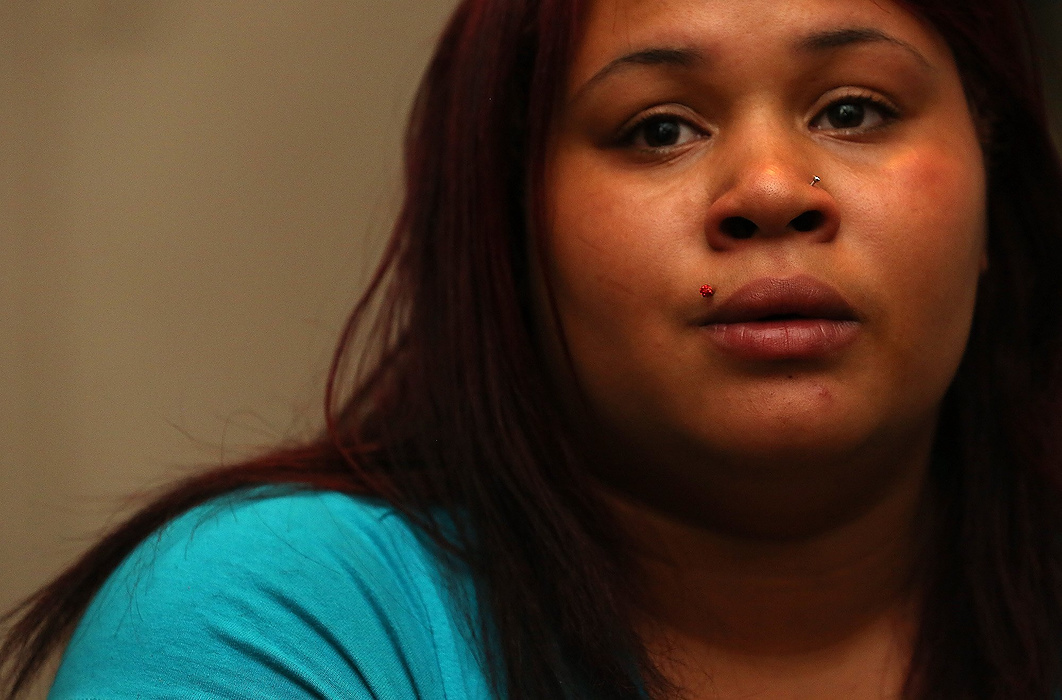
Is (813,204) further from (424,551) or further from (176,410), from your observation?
(176,410)

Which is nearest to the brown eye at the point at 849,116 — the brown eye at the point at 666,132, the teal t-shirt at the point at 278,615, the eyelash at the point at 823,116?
the eyelash at the point at 823,116

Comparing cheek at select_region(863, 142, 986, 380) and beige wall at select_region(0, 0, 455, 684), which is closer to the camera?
cheek at select_region(863, 142, 986, 380)

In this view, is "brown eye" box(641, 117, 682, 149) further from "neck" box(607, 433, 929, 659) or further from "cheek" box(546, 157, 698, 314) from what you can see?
"neck" box(607, 433, 929, 659)

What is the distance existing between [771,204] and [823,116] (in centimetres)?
13

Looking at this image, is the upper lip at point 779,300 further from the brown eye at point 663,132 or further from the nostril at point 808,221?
the brown eye at point 663,132

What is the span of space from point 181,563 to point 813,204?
0.52 m

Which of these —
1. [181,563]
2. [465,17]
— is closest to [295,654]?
[181,563]

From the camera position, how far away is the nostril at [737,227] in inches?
34.4

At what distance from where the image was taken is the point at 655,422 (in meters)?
0.91

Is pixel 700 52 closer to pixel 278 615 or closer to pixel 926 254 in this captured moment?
pixel 926 254

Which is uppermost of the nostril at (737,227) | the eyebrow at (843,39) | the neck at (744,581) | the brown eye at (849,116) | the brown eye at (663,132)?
the eyebrow at (843,39)

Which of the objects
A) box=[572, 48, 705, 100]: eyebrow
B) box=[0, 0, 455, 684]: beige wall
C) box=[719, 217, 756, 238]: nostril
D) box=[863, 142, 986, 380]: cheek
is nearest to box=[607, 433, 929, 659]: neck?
box=[863, 142, 986, 380]: cheek

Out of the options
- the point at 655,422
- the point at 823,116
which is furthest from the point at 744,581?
the point at 823,116

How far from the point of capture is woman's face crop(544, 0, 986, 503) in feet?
2.84
